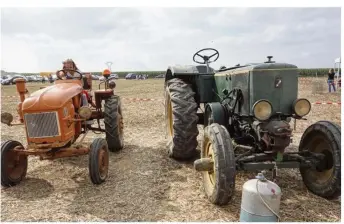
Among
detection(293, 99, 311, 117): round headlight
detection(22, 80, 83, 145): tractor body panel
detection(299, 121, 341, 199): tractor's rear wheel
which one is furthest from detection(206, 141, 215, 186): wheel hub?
detection(22, 80, 83, 145): tractor body panel

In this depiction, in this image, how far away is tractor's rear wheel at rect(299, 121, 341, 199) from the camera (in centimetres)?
355

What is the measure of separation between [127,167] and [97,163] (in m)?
0.99

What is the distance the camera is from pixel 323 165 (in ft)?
12.5

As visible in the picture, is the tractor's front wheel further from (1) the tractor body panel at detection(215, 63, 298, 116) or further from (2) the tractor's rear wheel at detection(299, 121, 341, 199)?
(2) the tractor's rear wheel at detection(299, 121, 341, 199)

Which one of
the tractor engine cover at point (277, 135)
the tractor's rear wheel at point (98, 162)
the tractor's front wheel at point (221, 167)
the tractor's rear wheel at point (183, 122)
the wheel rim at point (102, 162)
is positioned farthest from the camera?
the tractor's rear wheel at point (183, 122)

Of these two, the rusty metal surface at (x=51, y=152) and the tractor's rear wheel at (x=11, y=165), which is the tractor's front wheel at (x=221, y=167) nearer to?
the rusty metal surface at (x=51, y=152)

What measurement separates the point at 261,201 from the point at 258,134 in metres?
1.09

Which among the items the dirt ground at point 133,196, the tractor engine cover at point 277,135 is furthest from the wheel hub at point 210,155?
the tractor engine cover at point 277,135

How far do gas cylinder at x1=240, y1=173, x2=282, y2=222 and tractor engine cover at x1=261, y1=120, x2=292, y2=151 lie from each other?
802mm

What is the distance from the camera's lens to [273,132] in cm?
354

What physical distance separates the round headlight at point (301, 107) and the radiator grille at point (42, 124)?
3108 millimetres

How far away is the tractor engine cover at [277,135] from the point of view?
352 centimetres

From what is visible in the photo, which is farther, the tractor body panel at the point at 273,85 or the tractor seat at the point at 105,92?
the tractor seat at the point at 105,92

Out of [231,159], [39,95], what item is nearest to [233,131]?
[231,159]
